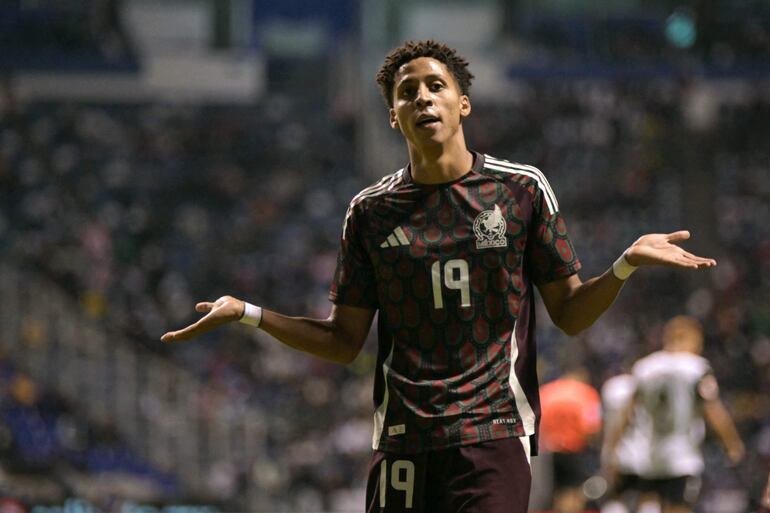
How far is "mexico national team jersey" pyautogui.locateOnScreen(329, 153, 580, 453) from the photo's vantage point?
3354 mm

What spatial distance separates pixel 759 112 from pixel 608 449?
54.2ft

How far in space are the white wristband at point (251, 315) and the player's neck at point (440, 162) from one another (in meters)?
0.61

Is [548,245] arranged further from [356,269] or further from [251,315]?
[251,315]

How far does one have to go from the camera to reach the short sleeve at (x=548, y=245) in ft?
11.5

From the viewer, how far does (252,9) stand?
25.8 metres

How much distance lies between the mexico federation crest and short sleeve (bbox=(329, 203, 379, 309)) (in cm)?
36

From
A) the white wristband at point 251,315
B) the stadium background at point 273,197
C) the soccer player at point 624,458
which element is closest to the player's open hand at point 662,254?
the white wristband at point 251,315

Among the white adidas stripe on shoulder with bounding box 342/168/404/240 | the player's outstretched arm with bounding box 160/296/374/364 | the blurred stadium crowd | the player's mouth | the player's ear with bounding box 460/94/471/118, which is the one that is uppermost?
the player's ear with bounding box 460/94/471/118

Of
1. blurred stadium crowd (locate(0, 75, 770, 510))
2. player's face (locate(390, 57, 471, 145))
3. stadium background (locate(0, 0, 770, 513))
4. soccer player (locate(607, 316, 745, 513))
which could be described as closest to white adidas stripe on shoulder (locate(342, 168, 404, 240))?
player's face (locate(390, 57, 471, 145))

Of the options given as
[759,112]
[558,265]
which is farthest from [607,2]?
[558,265]

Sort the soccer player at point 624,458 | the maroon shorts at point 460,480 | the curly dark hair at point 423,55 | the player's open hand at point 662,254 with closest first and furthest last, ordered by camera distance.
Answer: the player's open hand at point 662,254, the maroon shorts at point 460,480, the curly dark hair at point 423,55, the soccer player at point 624,458

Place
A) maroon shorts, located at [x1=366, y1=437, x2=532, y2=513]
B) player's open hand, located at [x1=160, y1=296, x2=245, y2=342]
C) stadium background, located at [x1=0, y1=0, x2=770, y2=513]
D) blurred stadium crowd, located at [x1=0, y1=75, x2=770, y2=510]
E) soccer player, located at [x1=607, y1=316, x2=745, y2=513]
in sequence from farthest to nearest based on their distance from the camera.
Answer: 1. blurred stadium crowd, located at [x1=0, y1=75, x2=770, y2=510]
2. stadium background, located at [x1=0, y1=0, x2=770, y2=513]
3. soccer player, located at [x1=607, y1=316, x2=745, y2=513]
4. player's open hand, located at [x1=160, y1=296, x2=245, y2=342]
5. maroon shorts, located at [x1=366, y1=437, x2=532, y2=513]

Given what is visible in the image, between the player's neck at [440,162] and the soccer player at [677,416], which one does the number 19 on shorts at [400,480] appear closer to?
the player's neck at [440,162]

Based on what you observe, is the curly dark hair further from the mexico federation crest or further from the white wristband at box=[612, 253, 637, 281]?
the white wristband at box=[612, 253, 637, 281]
